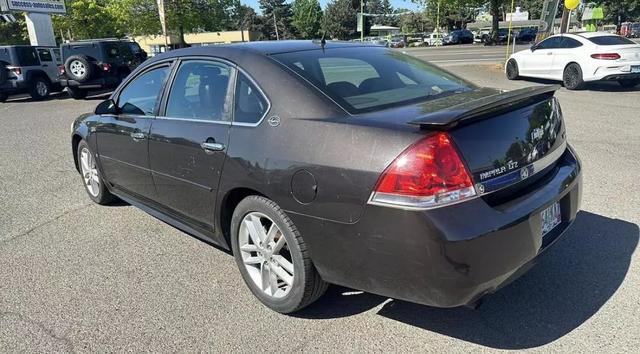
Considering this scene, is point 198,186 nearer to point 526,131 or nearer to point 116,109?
point 116,109

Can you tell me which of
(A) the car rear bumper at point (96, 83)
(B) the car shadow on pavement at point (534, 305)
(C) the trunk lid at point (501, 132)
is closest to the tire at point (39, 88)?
(A) the car rear bumper at point (96, 83)

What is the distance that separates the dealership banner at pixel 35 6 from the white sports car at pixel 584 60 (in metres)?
22.3

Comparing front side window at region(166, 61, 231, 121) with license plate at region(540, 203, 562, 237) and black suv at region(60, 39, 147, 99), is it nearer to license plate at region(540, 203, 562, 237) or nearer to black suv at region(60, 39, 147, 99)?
license plate at region(540, 203, 562, 237)

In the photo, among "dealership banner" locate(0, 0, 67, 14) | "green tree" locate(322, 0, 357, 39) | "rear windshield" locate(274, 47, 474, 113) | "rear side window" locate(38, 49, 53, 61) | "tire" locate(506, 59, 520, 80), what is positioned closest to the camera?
"rear windshield" locate(274, 47, 474, 113)

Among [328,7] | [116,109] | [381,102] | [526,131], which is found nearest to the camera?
[526,131]

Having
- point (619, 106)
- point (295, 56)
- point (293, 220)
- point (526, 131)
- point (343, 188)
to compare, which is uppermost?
point (295, 56)

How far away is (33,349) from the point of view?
9.20ft

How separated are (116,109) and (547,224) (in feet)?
11.8

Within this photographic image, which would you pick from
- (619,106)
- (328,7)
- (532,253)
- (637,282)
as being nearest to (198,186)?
(532,253)

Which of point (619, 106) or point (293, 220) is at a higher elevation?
point (293, 220)

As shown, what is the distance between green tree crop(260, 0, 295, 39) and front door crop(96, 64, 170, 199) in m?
99.2

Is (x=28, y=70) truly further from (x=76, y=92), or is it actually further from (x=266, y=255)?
(x=266, y=255)

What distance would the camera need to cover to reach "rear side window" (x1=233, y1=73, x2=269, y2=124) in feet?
9.82

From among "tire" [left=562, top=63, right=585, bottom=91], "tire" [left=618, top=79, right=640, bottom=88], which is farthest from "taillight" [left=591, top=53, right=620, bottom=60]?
"tire" [left=618, top=79, right=640, bottom=88]
